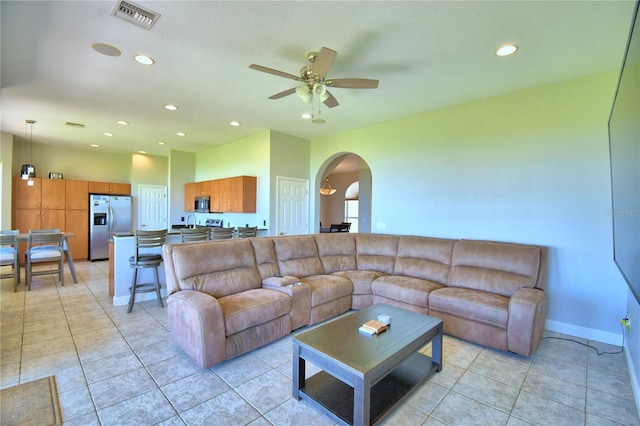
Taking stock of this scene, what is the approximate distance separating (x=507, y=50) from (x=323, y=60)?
181cm

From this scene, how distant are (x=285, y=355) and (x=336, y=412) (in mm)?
935

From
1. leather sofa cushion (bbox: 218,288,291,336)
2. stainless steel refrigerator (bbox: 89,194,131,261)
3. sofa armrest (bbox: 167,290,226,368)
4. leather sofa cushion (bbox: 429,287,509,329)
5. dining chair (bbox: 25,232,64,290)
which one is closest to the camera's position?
sofa armrest (bbox: 167,290,226,368)

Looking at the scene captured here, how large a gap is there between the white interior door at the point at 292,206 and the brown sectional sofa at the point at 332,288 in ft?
5.79

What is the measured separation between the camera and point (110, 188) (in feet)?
25.7

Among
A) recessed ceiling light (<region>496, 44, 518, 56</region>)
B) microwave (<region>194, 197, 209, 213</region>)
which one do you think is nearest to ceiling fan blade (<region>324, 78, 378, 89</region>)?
recessed ceiling light (<region>496, 44, 518, 56</region>)

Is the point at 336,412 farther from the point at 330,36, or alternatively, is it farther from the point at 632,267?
the point at 330,36

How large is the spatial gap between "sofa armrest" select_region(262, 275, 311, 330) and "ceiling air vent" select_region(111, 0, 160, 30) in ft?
8.72

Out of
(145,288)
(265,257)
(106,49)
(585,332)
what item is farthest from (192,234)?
(585,332)

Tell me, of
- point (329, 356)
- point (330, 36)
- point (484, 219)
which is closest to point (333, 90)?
point (330, 36)

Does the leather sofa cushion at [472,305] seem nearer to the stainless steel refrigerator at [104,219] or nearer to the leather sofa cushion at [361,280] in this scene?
the leather sofa cushion at [361,280]

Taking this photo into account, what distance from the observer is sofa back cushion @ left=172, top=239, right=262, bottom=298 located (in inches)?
114

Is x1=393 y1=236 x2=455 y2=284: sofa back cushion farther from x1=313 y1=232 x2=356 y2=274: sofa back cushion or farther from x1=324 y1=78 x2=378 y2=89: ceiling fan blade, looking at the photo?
x1=324 y1=78 x2=378 y2=89: ceiling fan blade

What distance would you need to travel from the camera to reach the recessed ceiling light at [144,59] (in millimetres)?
2891

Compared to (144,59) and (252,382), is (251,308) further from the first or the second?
(144,59)
